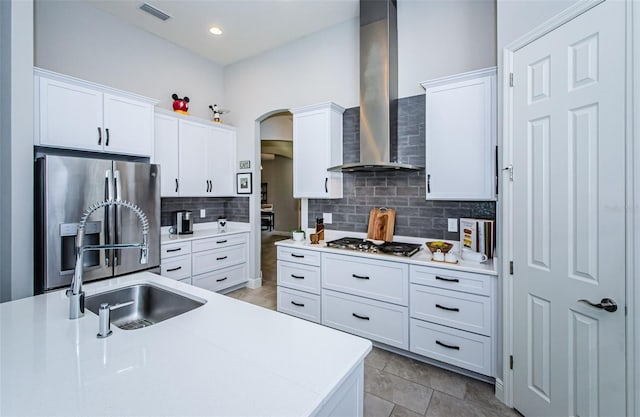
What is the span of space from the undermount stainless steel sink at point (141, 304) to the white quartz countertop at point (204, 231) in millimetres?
1798

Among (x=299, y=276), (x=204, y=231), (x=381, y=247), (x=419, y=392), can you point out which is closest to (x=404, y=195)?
(x=381, y=247)

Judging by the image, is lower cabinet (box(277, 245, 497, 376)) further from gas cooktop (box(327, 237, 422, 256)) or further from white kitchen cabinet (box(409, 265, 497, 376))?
gas cooktop (box(327, 237, 422, 256))

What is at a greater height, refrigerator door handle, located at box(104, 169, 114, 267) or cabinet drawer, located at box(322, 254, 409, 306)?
refrigerator door handle, located at box(104, 169, 114, 267)

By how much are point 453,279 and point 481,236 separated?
1.65 feet

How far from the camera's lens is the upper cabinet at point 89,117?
245 cm

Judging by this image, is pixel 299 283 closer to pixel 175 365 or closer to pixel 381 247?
pixel 381 247

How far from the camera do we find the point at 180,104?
3.81 metres

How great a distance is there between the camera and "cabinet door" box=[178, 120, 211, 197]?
12.4 ft

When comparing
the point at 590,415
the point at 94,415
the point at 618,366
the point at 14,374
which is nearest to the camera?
the point at 94,415

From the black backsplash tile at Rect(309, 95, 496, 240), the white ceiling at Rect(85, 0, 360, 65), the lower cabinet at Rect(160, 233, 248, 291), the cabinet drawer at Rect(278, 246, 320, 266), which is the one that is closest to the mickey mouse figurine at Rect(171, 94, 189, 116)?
the white ceiling at Rect(85, 0, 360, 65)

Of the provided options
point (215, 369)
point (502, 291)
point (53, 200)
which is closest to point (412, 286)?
point (502, 291)

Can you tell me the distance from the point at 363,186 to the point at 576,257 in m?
2.04

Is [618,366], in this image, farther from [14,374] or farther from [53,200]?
[53,200]

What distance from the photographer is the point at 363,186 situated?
10.8ft
